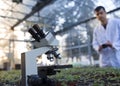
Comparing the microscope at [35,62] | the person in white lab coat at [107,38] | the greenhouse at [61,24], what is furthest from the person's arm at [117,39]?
the greenhouse at [61,24]

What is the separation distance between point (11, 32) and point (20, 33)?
0.66 m

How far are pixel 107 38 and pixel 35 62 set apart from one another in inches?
60.6

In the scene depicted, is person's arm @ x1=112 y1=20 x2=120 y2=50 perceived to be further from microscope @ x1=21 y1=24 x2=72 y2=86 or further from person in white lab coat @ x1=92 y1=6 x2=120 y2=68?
microscope @ x1=21 y1=24 x2=72 y2=86

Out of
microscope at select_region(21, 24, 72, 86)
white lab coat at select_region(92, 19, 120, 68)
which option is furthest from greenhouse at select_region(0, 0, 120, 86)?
microscope at select_region(21, 24, 72, 86)

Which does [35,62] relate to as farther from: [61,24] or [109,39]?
[61,24]

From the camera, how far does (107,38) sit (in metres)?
2.99

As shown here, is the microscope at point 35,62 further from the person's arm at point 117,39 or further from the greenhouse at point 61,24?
the greenhouse at point 61,24

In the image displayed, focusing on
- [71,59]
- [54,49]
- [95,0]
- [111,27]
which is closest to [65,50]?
[71,59]

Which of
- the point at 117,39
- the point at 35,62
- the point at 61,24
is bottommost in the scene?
the point at 35,62

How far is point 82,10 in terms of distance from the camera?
13.2m

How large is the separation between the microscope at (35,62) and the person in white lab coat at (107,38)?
125 cm

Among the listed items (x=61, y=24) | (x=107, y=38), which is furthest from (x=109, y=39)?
(x=61, y=24)

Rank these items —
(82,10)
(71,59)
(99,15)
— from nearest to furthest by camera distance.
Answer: (99,15) < (82,10) < (71,59)

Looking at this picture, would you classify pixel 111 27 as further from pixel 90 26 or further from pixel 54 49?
pixel 90 26
